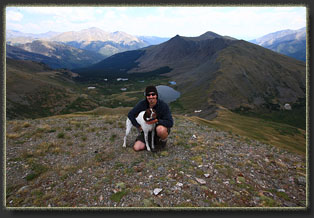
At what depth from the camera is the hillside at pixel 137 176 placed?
5898 millimetres

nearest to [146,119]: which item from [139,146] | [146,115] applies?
[146,115]

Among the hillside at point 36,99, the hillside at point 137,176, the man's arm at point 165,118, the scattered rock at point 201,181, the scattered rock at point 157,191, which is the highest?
the man's arm at point 165,118

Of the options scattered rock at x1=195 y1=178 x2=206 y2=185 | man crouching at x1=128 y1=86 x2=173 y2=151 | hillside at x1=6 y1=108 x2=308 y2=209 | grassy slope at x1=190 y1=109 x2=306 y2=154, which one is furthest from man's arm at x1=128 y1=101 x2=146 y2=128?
grassy slope at x1=190 y1=109 x2=306 y2=154

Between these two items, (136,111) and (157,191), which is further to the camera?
(136,111)

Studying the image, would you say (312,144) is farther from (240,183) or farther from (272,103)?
(272,103)

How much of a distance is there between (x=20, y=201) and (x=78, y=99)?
136588mm

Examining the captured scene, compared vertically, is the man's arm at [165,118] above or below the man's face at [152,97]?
below

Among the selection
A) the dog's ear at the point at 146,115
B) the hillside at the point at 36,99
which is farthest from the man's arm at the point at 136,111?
the hillside at the point at 36,99

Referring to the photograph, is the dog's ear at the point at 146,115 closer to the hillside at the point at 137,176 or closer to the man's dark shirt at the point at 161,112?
the man's dark shirt at the point at 161,112

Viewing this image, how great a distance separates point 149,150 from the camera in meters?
9.76

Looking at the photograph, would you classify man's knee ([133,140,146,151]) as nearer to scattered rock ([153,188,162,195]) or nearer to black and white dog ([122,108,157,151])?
black and white dog ([122,108,157,151])

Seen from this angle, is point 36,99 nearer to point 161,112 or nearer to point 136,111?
point 136,111

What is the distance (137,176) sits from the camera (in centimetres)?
739

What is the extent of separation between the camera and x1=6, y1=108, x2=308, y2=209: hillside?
5.90m
